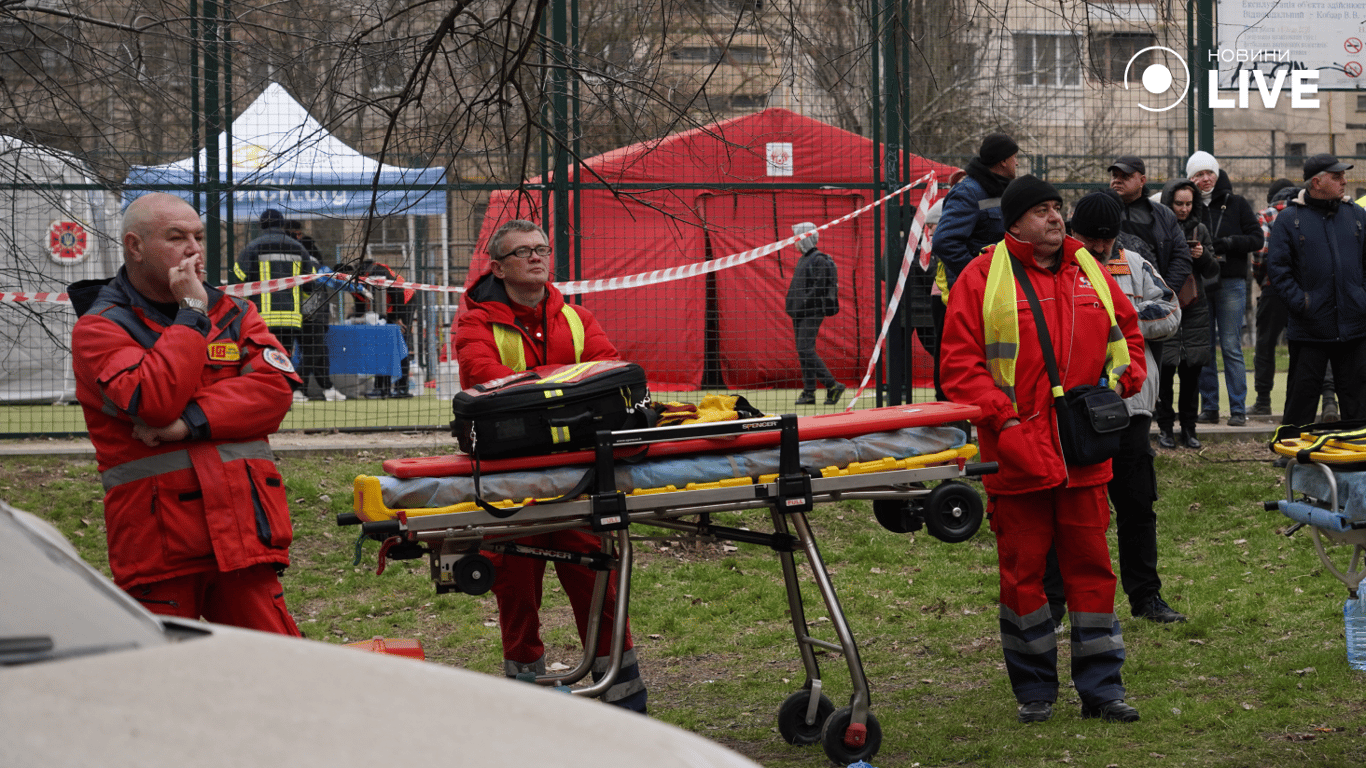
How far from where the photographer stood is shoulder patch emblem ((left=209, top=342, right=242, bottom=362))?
436cm

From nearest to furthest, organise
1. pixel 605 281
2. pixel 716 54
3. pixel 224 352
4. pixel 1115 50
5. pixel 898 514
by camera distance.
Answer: pixel 224 352 → pixel 898 514 → pixel 1115 50 → pixel 716 54 → pixel 605 281

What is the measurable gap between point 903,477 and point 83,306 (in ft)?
9.18

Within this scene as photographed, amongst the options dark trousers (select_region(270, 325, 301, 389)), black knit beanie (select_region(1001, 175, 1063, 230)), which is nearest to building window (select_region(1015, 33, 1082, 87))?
black knit beanie (select_region(1001, 175, 1063, 230))

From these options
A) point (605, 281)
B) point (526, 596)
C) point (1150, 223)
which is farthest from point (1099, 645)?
point (605, 281)

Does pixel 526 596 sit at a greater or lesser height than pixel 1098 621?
greater

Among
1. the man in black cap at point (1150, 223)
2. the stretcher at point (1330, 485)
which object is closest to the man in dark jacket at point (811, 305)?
the man in black cap at point (1150, 223)

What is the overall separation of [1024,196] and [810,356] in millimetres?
6246

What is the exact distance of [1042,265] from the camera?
5.51 meters

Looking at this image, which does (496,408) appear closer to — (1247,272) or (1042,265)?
(1042,265)

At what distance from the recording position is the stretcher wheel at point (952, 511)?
15.6ft

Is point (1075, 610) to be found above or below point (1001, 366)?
below

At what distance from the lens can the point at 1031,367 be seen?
17.7ft

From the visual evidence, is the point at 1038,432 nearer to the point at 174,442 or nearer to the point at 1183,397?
the point at 174,442

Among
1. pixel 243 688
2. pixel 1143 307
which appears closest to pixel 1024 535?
pixel 1143 307
